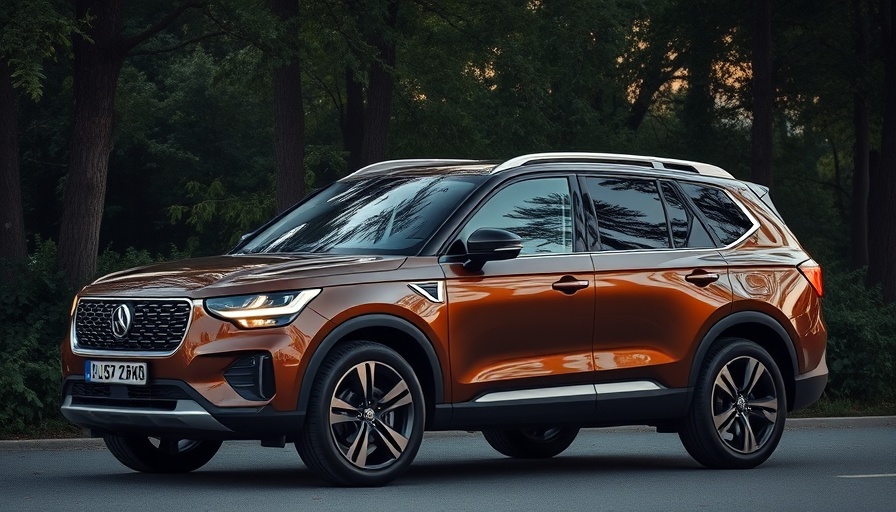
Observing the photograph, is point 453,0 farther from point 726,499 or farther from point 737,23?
point 726,499

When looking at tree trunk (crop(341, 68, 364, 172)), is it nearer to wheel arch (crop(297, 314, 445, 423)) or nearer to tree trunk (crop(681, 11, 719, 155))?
tree trunk (crop(681, 11, 719, 155))

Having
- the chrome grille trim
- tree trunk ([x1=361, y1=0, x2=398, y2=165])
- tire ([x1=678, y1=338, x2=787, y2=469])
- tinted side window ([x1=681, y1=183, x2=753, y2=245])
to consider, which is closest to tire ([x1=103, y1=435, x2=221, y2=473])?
the chrome grille trim

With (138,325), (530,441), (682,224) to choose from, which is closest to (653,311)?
(682,224)

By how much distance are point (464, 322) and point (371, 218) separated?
3.38 ft

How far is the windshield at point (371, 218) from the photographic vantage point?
955 centimetres

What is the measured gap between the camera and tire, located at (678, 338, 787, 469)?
1058cm

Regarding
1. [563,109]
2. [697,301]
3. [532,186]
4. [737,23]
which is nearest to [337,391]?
[532,186]

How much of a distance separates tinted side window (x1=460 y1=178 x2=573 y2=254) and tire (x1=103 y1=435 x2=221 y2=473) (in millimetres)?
2360

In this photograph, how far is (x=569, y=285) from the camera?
9.77 meters

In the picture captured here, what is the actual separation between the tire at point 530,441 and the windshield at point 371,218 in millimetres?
2448

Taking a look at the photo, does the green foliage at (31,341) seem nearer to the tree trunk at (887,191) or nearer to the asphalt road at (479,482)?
the asphalt road at (479,482)

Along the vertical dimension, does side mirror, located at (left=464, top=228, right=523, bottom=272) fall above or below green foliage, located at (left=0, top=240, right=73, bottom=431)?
above

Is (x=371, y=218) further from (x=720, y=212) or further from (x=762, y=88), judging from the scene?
(x=762, y=88)

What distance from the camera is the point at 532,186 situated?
9.99 meters
